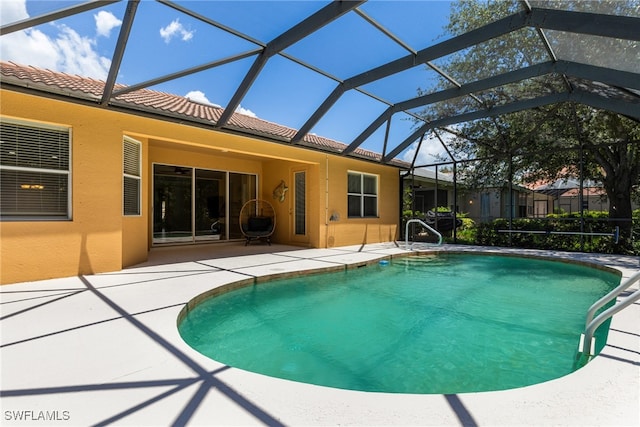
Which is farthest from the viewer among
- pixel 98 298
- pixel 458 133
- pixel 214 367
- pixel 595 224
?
pixel 458 133

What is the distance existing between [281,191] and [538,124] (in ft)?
24.5

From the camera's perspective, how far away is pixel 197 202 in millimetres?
9500

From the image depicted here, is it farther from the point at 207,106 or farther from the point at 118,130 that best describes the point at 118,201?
the point at 207,106

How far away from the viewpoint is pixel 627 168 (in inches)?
347

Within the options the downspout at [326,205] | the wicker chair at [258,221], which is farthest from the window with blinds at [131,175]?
the downspout at [326,205]

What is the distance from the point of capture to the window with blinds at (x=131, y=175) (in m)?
5.92

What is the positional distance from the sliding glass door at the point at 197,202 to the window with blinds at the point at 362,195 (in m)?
3.25

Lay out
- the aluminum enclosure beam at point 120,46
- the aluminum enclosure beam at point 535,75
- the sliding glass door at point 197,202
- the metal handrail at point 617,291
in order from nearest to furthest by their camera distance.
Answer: the metal handrail at point 617,291, the aluminum enclosure beam at point 120,46, the aluminum enclosure beam at point 535,75, the sliding glass door at point 197,202

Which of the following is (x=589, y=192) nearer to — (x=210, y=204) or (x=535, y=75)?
(x=535, y=75)

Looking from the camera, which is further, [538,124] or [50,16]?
[538,124]

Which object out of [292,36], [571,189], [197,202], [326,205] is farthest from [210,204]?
[571,189]

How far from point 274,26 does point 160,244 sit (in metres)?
6.67

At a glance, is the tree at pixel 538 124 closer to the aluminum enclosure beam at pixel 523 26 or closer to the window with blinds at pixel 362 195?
the aluminum enclosure beam at pixel 523 26

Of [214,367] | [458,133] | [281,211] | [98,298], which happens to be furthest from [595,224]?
[98,298]
